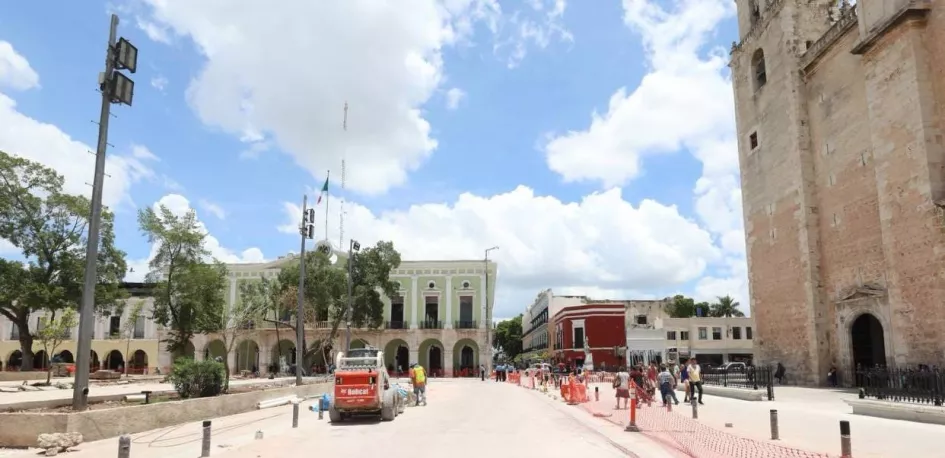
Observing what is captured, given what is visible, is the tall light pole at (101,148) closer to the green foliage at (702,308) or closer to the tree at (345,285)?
the tree at (345,285)

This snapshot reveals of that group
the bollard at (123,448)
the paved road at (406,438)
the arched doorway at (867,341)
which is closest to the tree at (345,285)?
the paved road at (406,438)

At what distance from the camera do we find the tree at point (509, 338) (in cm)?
11463

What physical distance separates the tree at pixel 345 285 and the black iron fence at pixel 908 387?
117 feet

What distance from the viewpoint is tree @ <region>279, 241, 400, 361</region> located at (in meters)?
48.4

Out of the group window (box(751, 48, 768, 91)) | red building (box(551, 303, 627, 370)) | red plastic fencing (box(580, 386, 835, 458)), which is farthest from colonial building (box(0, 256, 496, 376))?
red plastic fencing (box(580, 386, 835, 458))

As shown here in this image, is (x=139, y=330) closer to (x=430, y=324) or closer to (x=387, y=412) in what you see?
(x=430, y=324)

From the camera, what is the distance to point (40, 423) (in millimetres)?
11656

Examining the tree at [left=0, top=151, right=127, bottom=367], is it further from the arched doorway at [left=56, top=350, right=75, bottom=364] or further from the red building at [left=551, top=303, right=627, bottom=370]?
the red building at [left=551, top=303, right=627, bottom=370]

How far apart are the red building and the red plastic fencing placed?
133 feet

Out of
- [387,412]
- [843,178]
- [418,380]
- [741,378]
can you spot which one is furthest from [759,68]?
[387,412]

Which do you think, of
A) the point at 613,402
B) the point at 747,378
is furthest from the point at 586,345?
the point at 613,402

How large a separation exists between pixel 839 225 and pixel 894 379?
37.6 ft

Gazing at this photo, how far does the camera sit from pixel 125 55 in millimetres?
13617

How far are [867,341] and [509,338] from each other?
290 feet
